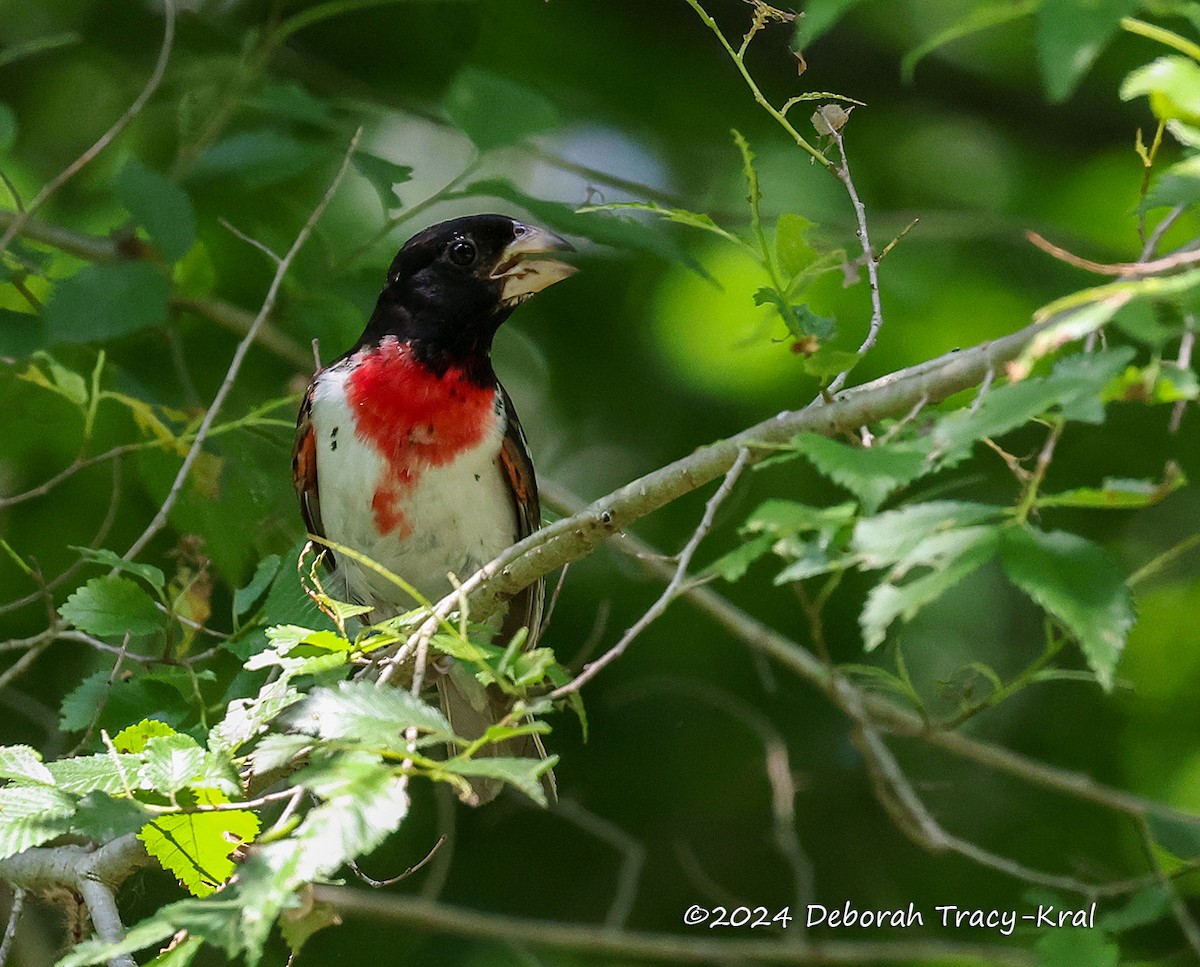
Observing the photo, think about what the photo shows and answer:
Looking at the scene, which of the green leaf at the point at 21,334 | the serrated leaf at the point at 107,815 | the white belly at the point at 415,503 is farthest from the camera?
the white belly at the point at 415,503

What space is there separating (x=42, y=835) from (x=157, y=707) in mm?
1001

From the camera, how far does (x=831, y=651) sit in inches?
252

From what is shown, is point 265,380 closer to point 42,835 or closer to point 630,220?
point 630,220

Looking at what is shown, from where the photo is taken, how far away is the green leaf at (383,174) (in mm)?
4562

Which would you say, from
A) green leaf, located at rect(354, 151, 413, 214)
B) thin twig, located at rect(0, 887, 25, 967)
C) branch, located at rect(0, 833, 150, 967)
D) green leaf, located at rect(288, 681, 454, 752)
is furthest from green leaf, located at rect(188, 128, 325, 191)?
green leaf, located at rect(288, 681, 454, 752)

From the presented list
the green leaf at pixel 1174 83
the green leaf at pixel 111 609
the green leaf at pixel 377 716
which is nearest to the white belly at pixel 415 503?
the green leaf at pixel 111 609

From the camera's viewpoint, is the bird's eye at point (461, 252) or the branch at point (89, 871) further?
the bird's eye at point (461, 252)

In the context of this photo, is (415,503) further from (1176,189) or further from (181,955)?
(1176,189)

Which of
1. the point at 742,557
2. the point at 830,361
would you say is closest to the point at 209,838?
the point at 742,557

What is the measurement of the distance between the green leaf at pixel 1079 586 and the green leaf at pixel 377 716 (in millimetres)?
781

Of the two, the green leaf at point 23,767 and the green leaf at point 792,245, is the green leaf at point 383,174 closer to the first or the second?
the green leaf at point 792,245

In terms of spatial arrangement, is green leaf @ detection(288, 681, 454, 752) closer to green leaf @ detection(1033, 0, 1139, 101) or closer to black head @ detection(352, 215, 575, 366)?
green leaf @ detection(1033, 0, 1139, 101)

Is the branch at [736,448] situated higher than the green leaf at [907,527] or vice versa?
the green leaf at [907,527]

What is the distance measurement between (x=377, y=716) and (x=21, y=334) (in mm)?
2699
